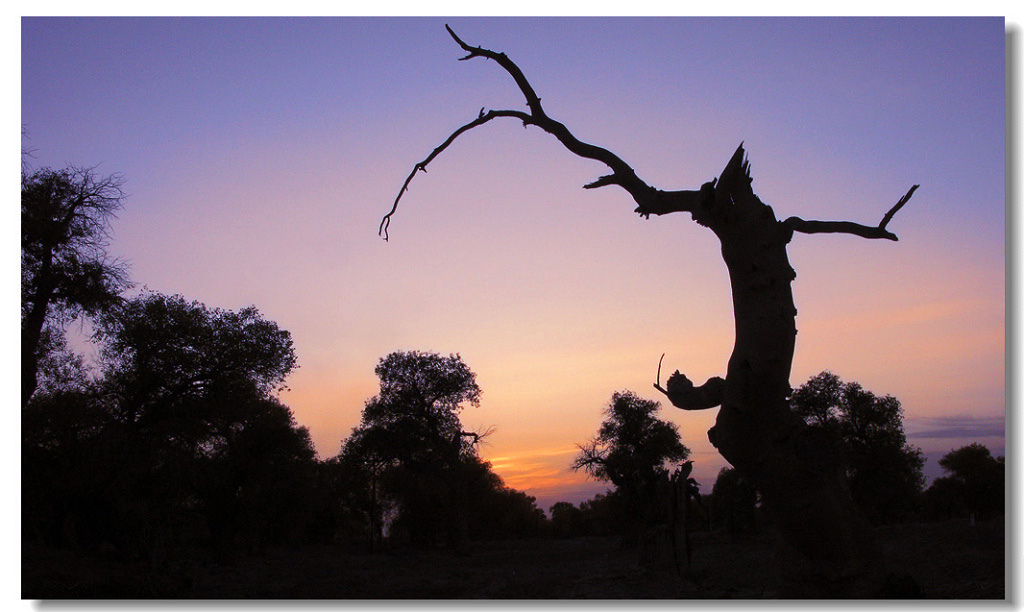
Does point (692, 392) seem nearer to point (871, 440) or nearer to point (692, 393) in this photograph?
point (692, 393)

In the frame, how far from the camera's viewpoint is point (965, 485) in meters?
40.0

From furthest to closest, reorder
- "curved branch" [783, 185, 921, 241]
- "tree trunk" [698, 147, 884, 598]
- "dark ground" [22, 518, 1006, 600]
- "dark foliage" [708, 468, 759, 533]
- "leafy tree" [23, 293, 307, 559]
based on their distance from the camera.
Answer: "dark foliage" [708, 468, 759, 533] < "leafy tree" [23, 293, 307, 559] < "dark ground" [22, 518, 1006, 600] < "curved branch" [783, 185, 921, 241] < "tree trunk" [698, 147, 884, 598]

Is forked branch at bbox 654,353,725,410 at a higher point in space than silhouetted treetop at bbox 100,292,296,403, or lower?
lower

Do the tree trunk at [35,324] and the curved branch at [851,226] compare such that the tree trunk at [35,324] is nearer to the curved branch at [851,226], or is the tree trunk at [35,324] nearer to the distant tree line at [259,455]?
the distant tree line at [259,455]

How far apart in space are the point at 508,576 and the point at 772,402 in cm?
1684

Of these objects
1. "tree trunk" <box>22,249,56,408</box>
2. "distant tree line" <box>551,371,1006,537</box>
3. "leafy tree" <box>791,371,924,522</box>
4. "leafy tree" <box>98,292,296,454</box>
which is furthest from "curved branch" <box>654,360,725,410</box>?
"leafy tree" <box>791,371,924,522</box>

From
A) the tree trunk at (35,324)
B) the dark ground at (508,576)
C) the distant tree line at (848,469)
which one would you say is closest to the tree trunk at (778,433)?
the dark ground at (508,576)

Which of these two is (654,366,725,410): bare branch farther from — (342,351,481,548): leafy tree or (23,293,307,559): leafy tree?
(342,351,481,548): leafy tree

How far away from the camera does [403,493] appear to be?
36.4 metres

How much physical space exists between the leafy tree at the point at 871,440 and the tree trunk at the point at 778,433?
3098 centimetres

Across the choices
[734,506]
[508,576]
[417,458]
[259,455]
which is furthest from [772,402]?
[417,458]

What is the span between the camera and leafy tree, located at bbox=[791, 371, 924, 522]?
3484 cm

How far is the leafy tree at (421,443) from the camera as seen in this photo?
36.1 metres
